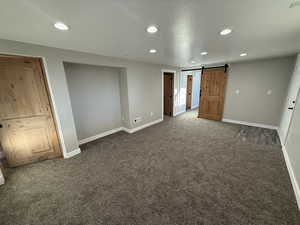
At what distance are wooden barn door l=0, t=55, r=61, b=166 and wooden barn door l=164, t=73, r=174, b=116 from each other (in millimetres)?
4297

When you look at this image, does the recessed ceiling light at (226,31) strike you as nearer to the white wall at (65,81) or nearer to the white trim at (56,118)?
the white wall at (65,81)

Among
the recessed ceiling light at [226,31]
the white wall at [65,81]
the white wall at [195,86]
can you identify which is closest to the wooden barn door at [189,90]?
the white wall at [195,86]

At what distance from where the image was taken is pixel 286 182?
71.3 inches

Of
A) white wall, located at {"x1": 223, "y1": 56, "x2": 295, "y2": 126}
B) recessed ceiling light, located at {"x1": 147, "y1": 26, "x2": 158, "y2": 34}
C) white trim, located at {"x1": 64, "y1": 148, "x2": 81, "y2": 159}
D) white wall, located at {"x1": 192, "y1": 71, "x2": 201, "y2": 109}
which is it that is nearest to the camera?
recessed ceiling light, located at {"x1": 147, "y1": 26, "x2": 158, "y2": 34}

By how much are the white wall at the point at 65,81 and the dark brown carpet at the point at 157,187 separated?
2.66 feet

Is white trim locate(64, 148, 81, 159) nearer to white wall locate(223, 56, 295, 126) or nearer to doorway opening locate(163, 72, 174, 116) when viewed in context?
doorway opening locate(163, 72, 174, 116)

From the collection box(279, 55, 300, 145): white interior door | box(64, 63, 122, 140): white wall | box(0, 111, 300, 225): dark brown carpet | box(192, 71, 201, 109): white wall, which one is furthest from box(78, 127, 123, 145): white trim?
box(192, 71, 201, 109): white wall

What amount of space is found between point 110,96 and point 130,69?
3.43 ft

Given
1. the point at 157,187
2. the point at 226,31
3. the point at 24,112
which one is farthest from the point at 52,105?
the point at 226,31

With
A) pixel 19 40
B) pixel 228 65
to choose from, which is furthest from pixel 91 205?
pixel 228 65

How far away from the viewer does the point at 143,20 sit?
51.7 inches

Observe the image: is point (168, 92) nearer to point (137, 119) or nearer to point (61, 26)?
point (137, 119)

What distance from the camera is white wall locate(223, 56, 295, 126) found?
3.52m

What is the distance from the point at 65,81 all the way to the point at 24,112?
91 centimetres
